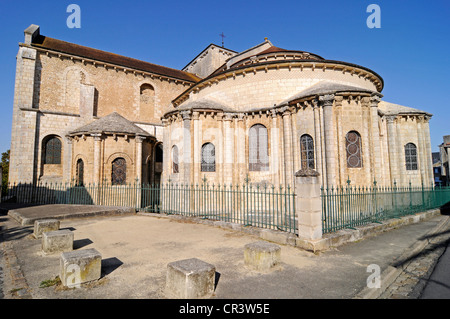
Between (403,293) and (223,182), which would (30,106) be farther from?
(403,293)

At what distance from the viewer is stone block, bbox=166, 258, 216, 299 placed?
333cm

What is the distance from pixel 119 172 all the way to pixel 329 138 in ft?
47.6

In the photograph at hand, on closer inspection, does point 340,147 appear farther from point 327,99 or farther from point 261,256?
point 261,256

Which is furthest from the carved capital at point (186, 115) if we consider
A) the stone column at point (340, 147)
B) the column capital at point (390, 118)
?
the column capital at point (390, 118)

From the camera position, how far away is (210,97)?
1641 cm

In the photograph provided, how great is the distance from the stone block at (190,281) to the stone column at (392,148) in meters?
16.2

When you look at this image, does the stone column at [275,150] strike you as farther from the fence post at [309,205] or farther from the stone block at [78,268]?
the stone block at [78,268]

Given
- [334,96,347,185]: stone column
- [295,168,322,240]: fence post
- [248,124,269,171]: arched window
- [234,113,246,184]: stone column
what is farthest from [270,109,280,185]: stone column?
[295,168,322,240]: fence post

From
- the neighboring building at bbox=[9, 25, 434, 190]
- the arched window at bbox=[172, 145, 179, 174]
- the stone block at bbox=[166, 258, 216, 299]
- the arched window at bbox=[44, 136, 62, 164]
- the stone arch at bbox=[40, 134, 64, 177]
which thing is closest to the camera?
the stone block at bbox=[166, 258, 216, 299]

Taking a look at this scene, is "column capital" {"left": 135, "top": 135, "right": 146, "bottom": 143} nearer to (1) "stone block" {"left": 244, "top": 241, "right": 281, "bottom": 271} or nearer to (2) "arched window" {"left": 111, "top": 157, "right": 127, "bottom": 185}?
(2) "arched window" {"left": 111, "top": 157, "right": 127, "bottom": 185}

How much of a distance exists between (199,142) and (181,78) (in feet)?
48.2

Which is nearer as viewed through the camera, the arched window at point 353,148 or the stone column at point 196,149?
the arched window at point 353,148

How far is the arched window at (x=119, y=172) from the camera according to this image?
17.0 metres

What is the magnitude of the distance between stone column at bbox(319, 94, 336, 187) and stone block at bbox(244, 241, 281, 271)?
7.73 m
